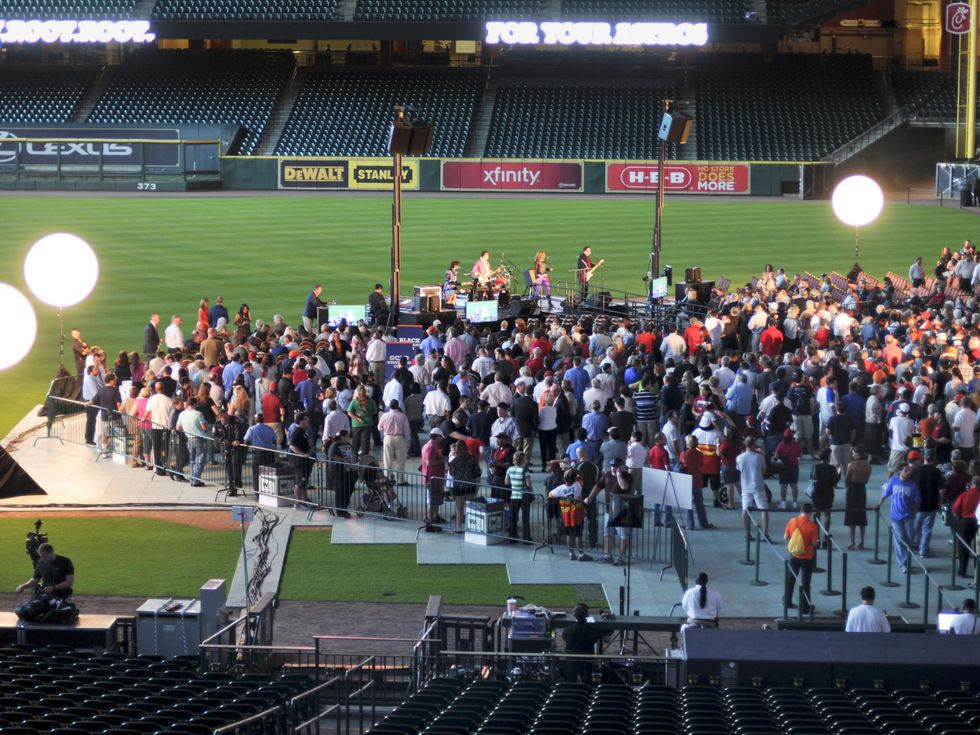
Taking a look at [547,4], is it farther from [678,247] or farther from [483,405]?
[483,405]

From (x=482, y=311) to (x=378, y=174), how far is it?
33034mm

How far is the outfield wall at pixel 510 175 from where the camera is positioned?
196ft

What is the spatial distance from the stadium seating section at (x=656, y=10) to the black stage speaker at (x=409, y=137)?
4003 centimetres

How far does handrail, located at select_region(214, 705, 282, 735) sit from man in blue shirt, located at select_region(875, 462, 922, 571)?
902 centimetres

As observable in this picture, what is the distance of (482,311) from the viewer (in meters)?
29.9

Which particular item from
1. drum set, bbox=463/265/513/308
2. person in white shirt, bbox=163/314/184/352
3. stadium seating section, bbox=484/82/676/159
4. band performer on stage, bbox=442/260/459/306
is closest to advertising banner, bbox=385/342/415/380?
person in white shirt, bbox=163/314/184/352

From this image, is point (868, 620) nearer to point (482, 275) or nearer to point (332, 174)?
point (482, 275)

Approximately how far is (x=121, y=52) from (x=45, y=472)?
183 feet

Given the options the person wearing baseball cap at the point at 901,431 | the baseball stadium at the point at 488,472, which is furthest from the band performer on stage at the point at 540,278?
the person wearing baseball cap at the point at 901,431

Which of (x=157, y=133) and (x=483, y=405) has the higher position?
(x=157, y=133)

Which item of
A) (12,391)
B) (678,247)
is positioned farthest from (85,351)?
(678,247)

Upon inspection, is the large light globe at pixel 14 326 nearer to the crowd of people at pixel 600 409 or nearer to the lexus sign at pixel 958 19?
the crowd of people at pixel 600 409

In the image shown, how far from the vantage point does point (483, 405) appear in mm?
21891

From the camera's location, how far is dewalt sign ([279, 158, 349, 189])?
6206 cm
